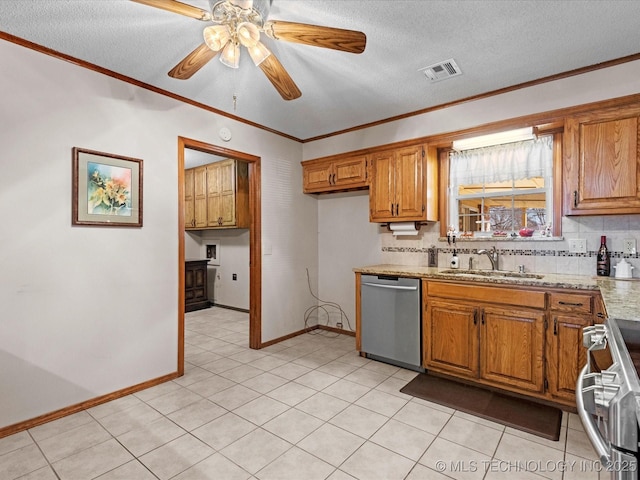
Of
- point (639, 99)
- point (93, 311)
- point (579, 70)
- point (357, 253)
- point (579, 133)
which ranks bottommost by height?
point (93, 311)

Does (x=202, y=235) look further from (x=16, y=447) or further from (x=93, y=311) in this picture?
(x=16, y=447)

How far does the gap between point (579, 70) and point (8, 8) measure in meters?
3.80

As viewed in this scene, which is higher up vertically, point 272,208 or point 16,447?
point 272,208

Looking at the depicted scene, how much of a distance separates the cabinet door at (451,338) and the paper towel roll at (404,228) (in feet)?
2.83

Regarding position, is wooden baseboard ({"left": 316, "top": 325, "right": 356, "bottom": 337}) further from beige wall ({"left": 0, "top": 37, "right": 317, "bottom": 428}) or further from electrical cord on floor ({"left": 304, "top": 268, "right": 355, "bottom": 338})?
beige wall ({"left": 0, "top": 37, "right": 317, "bottom": 428})

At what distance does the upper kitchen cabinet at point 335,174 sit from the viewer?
3794 millimetres

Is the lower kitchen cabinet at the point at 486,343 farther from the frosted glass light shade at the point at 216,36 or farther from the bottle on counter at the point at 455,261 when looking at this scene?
the frosted glass light shade at the point at 216,36

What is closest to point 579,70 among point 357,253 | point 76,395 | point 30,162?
point 357,253

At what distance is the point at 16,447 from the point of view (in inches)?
77.7

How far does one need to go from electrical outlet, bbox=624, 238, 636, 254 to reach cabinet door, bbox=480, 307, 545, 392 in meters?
0.87

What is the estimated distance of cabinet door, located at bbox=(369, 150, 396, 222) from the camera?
3.51 metres

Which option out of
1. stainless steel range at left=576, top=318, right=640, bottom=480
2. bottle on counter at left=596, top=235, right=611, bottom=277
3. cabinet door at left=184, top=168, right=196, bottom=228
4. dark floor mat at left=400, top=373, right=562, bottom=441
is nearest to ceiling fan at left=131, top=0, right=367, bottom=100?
stainless steel range at left=576, top=318, right=640, bottom=480

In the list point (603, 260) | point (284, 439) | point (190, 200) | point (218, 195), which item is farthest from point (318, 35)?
point (190, 200)

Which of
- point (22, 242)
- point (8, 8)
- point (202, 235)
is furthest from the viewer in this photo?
point (202, 235)
